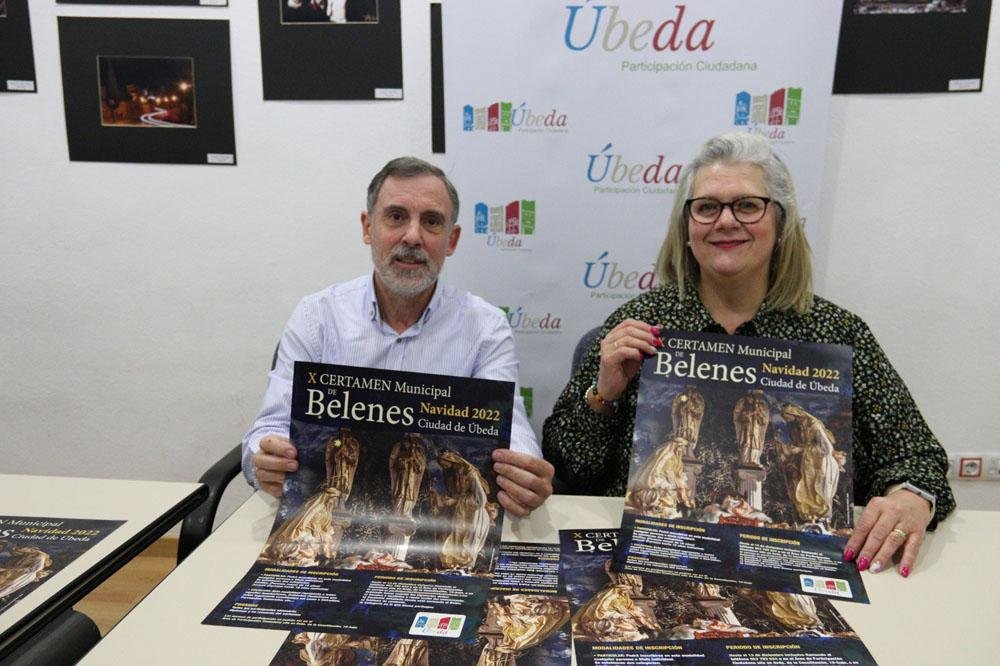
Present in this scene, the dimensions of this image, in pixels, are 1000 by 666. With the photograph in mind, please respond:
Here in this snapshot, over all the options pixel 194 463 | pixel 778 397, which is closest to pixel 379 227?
pixel 778 397

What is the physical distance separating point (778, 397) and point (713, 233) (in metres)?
0.46

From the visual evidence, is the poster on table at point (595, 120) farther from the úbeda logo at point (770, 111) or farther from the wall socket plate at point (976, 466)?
the wall socket plate at point (976, 466)

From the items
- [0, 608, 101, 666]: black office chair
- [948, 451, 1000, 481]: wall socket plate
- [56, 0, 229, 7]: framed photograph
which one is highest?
[56, 0, 229, 7]: framed photograph

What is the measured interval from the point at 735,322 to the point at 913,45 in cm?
153

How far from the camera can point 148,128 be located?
2.63 meters

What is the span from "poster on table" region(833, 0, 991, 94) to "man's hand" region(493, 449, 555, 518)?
203 centimetres

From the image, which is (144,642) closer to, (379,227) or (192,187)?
(379,227)

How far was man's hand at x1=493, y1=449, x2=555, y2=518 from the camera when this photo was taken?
1.25m

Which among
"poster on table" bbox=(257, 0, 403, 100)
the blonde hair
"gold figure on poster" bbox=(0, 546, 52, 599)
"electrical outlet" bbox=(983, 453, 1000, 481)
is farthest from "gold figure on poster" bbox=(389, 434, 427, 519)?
"electrical outlet" bbox=(983, 453, 1000, 481)

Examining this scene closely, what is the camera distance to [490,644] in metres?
0.97

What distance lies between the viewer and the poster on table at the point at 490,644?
94 cm

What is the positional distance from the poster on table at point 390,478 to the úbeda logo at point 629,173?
1.36 metres

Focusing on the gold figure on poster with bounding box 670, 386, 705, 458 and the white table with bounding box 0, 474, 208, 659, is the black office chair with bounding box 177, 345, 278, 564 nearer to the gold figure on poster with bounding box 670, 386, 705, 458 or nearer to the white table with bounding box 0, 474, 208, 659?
the white table with bounding box 0, 474, 208, 659

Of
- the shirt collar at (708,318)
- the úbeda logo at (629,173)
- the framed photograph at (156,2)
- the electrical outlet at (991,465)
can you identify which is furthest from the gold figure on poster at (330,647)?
the electrical outlet at (991,465)
